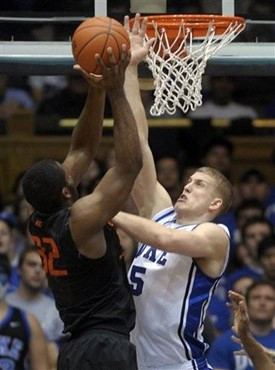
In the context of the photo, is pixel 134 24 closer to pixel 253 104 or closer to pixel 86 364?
pixel 86 364

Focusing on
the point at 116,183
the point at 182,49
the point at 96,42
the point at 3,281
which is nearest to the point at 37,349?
the point at 3,281

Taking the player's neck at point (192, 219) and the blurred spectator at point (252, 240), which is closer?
the player's neck at point (192, 219)

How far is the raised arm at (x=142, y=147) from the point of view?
619cm

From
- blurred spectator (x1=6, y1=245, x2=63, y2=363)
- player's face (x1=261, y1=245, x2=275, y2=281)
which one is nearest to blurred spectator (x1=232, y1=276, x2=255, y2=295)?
player's face (x1=261, y1=245, x2=275, y2=281)

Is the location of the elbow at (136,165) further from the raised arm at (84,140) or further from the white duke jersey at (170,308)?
the white duke jersey at (170,308)

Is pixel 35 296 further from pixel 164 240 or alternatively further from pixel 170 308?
pixel 164 240

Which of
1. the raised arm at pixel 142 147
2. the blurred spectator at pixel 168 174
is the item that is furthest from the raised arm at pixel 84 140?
the blurred spectator at pixel 168 174

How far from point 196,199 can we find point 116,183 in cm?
94

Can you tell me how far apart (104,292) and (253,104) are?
6.54 m

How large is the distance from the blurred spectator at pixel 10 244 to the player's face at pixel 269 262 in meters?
1.75

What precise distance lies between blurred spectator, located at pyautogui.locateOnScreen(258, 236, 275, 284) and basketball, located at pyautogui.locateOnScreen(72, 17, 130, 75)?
3767 millimetres

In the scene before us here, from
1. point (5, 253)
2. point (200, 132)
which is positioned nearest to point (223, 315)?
point (5, 253)

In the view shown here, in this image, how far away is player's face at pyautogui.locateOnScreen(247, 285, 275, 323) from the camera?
8.20 m

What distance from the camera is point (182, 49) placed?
20.8ft
